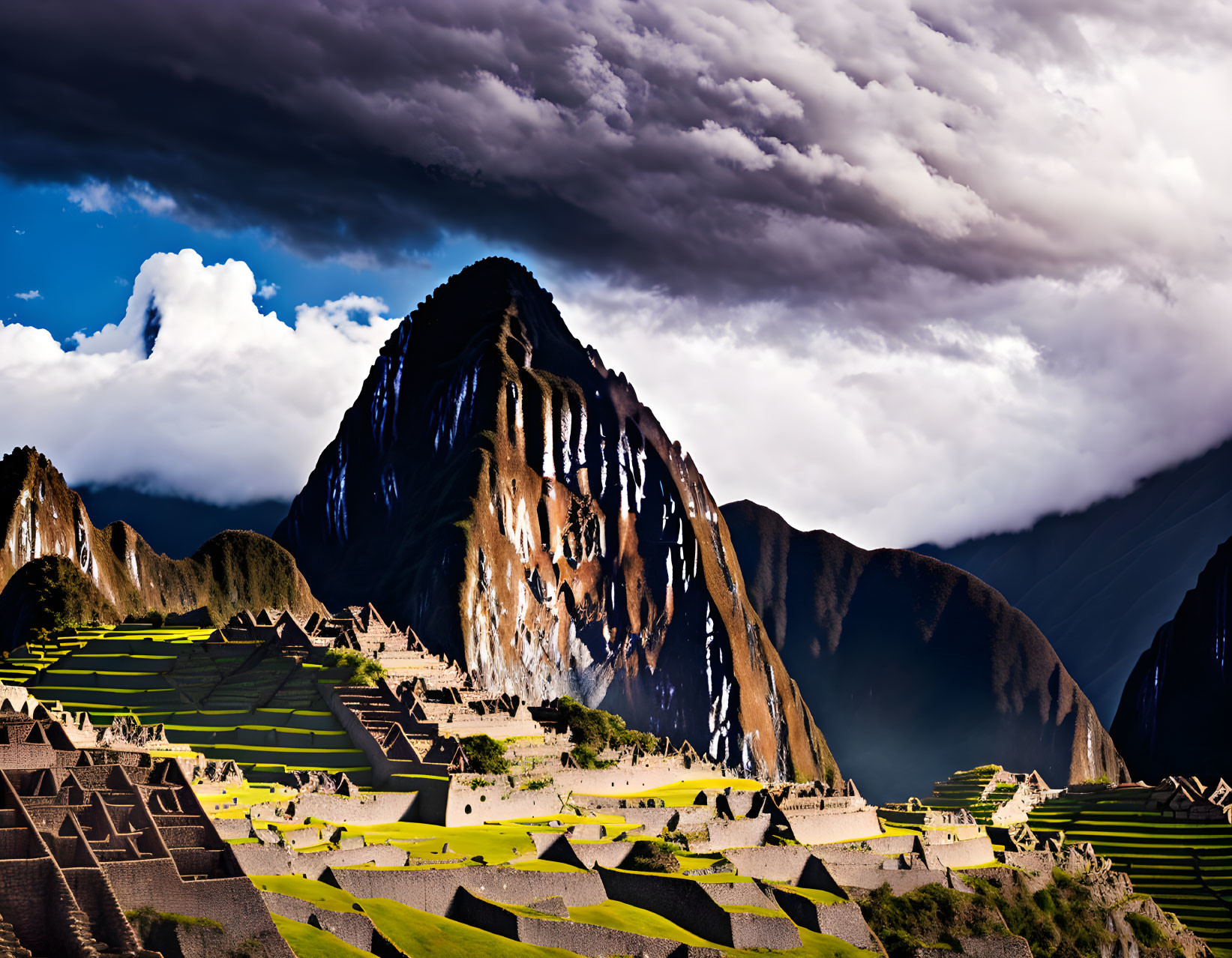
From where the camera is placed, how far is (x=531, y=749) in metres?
95.4

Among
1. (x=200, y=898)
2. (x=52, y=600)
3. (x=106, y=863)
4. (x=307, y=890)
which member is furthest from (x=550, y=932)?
(x=52, y=600)

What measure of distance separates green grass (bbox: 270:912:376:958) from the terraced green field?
1188 inches

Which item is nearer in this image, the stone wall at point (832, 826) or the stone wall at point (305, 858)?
the stone wall at point (305, 858)

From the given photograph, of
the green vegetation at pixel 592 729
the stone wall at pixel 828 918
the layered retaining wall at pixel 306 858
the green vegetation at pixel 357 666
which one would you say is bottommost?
the stone wall at pixel 828 918

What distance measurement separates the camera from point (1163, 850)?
129000 millimetres

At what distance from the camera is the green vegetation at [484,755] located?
86.9 m

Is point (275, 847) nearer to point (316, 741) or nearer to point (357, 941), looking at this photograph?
point (357, 941)

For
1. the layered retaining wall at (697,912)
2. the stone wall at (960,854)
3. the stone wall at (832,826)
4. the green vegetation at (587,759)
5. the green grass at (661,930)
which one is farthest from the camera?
the green vegetation at (587,759)

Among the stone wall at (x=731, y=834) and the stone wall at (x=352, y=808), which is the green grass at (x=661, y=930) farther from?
the stone wall at (x=352, y=808)

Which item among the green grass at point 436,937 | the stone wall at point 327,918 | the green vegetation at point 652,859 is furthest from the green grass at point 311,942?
the green vegetation at point 652,859

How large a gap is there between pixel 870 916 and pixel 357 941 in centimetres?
3876

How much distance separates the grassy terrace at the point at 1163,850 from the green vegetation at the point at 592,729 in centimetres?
3756

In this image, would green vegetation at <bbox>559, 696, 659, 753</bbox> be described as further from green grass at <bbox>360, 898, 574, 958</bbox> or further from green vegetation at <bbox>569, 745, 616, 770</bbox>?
green grass at <bbox>360, 898, 574, 958</bbox>

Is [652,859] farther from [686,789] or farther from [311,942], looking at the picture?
[686,789]
